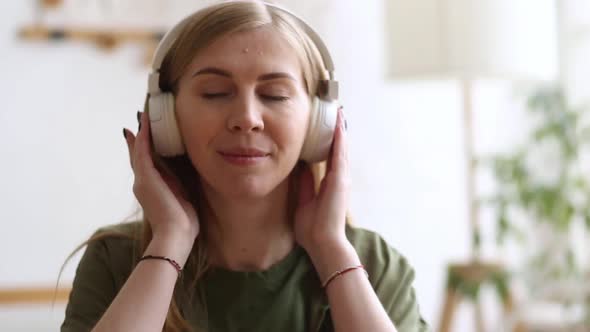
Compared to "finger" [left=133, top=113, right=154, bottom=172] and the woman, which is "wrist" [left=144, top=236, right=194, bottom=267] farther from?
"finger" [left=133, top=113, right=154, bottom=172]

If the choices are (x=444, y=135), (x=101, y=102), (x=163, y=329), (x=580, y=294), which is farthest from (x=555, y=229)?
(x=163, y=329)

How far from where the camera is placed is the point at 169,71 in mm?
1170

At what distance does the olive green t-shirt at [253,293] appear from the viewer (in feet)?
3.83

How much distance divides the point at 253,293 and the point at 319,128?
26 centimetres

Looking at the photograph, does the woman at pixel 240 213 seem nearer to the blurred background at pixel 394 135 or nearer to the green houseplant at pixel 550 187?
the blurred background at pixel 394 135

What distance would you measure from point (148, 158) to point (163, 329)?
24 cm

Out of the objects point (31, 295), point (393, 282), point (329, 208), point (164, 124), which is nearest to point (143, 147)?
point (164, 124)

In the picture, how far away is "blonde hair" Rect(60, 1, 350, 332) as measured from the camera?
3.71ft

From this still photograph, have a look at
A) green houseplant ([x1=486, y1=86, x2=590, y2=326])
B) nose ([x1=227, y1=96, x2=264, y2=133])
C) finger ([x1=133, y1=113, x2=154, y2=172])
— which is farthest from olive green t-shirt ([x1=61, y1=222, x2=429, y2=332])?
green houseplant ([x1=486, y1=86, x2=590, y2=326])

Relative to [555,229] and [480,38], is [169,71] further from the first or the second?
[555,229]

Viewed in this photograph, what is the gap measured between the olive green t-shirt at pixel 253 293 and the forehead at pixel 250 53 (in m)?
0.29

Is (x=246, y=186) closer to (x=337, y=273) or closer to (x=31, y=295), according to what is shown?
(x=337, y=273)

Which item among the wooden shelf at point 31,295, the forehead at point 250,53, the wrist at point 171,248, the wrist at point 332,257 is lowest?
the wooden shelf at point 31,295

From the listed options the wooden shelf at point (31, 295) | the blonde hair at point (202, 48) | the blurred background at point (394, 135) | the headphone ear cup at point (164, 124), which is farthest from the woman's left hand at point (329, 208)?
the wooden shelf at point (31, 295)
